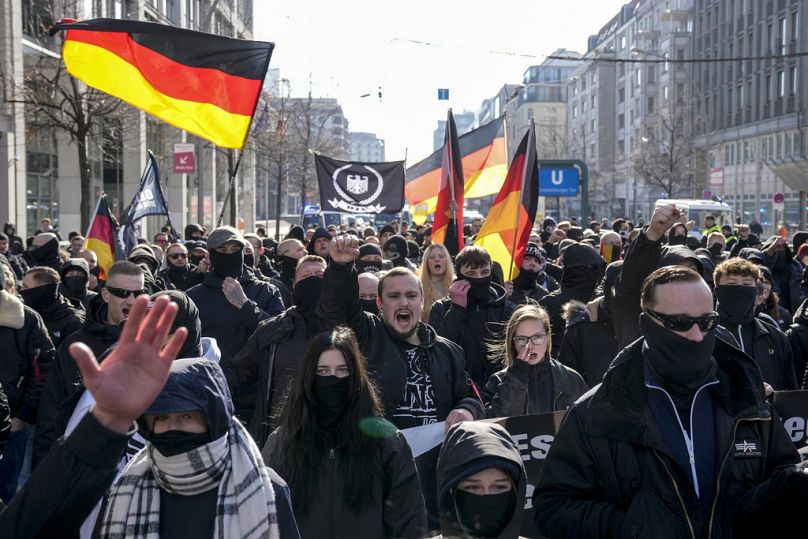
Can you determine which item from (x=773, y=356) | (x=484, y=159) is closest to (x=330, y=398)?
(x=773, y=356)

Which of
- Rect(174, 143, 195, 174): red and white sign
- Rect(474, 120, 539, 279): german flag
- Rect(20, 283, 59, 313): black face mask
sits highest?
Rect(174, 143, 195, 174): red and white sign

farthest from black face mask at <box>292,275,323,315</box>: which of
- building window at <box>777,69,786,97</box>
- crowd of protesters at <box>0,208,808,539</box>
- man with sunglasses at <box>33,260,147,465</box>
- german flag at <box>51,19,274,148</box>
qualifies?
building window at <box>777,69,786,97</box>

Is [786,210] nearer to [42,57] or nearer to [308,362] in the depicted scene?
[42,57]

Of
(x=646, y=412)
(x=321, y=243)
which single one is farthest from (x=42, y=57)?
(x=646, y=412)

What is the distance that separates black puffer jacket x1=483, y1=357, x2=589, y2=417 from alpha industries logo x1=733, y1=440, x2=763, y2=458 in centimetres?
219

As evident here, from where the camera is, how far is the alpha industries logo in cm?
317

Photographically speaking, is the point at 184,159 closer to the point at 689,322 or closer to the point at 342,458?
the point at 342,458

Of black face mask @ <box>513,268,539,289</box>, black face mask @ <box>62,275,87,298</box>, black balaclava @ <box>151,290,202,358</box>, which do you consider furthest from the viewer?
black face mask @ <box>513,268,539,289</box>

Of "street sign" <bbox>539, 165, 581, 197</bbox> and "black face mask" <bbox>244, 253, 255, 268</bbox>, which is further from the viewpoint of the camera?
"street sign" <bbox>539, 165, 581, 197</bbox>

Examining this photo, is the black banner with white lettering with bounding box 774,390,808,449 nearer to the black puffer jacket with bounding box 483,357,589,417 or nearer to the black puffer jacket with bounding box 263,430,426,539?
the black puffer jacket with bounding box 483,357,589,417

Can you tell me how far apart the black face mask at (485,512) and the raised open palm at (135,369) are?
1.41 metres

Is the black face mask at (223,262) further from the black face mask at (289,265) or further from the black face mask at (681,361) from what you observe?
the black face mask at (681,361)

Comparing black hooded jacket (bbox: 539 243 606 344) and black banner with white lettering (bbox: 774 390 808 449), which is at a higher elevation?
black hooded jacket (bbox: 539 243 606 344)

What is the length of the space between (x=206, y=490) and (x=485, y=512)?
94 centimetres
